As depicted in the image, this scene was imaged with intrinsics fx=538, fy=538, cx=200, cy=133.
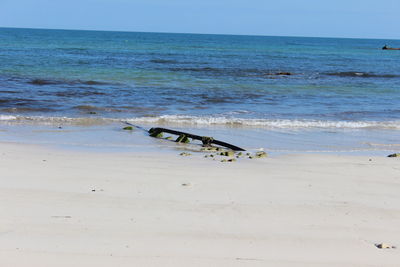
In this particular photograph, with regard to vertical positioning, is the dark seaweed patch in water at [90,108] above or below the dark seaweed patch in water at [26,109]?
above

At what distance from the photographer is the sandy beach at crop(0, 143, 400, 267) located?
14.7 ft

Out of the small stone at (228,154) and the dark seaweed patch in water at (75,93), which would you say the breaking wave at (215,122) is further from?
the dark seaweed patch in water at (75,93)

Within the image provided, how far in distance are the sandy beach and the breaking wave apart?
4526mm

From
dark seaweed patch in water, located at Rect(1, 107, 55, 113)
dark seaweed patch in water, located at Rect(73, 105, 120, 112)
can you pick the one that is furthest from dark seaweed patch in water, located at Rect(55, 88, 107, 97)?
dark seaweed patch in water, located at Rect(1, 107, 55, 113)

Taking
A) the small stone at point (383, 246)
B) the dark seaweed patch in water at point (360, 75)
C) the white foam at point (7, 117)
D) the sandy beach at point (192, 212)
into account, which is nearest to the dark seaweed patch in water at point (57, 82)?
the white foam at point (7, 117)

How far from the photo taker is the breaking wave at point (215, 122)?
42.3 ft

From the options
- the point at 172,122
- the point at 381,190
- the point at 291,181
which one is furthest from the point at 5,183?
the point at 172,122

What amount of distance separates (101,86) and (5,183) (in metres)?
14.7

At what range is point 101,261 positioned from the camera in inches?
167

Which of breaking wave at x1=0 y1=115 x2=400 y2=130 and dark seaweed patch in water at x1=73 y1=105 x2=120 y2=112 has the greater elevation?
breaking wave at x1=0 y1=115 x2=400 y2=130

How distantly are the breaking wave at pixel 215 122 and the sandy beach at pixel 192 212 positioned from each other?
→ 4.53m

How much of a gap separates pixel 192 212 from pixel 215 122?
7968 millimetres

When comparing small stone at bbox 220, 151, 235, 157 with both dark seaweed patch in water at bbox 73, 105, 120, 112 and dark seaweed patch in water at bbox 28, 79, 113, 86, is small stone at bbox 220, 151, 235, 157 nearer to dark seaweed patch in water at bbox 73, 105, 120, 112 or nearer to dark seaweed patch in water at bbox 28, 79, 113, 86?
dark seaweed patch in water at bbox 73, 105, 120, 112

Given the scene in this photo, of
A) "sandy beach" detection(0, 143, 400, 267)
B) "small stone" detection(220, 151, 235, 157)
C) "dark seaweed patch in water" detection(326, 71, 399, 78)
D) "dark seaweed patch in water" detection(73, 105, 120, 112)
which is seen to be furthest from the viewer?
"dark seaweed patch in water" detection(326, 71, 399, 78)
